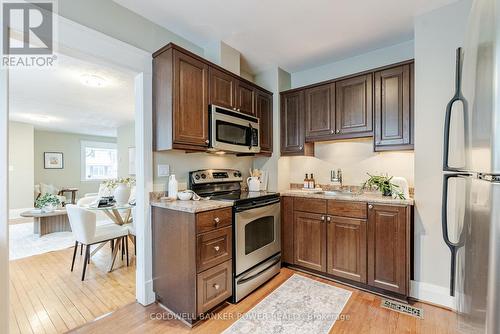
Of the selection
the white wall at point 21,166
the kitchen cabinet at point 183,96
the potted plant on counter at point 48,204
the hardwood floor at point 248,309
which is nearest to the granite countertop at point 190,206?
the kitchen cabinet at point 183,96

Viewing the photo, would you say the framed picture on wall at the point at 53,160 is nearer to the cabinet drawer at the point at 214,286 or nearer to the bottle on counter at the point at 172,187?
the bottle on counter at the point at 172,187

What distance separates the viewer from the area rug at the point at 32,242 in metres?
3.51

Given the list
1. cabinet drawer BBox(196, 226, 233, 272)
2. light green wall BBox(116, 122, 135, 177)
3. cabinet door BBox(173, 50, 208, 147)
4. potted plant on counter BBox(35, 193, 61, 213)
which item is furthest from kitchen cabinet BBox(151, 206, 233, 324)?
light green wall BBox(116, 122, 135, 177)

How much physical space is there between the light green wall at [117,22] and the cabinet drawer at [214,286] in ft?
6.85

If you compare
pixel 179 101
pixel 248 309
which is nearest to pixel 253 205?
pixel 248 309

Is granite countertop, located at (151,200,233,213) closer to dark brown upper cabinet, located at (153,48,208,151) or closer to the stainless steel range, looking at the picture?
the stainless steel range

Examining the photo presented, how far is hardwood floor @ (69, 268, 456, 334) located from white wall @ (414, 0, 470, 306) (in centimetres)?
32

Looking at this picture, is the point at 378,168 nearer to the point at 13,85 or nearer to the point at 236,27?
the point at 236,27

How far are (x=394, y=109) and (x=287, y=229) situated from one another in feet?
5.78

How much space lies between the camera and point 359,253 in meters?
2.32

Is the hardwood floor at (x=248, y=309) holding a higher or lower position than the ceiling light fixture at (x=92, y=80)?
lower

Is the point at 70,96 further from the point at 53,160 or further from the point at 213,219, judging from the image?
the point at 53,160

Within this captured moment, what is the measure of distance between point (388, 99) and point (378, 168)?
799mm

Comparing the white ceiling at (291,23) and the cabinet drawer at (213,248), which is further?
the white ceiling at (291,23)
